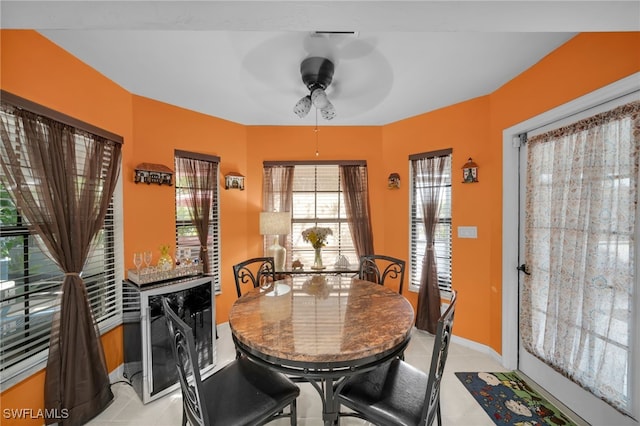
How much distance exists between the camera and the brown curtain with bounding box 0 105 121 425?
5.22 ft

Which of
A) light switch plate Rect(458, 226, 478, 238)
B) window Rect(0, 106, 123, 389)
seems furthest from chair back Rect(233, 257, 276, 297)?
light switch plate Rect(458, 226, 478, 238)

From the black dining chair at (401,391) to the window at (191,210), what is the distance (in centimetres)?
191

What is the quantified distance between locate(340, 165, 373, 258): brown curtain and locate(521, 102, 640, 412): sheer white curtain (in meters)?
1.71

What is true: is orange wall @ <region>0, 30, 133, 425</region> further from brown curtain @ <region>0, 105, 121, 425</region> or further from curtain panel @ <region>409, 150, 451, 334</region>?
curtain panel @ <region>409, 150, 451, 334</region>

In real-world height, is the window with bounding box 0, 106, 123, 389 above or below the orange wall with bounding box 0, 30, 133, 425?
below

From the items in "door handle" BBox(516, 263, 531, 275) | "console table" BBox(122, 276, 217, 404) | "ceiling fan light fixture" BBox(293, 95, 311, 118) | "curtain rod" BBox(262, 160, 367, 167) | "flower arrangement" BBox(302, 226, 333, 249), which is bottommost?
"console table" BBox(122, 276, 217, 404)

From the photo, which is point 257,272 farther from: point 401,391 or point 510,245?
point 510,245

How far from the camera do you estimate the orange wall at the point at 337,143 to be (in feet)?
Answer: 5.35

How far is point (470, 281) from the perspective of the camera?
8.86 feet

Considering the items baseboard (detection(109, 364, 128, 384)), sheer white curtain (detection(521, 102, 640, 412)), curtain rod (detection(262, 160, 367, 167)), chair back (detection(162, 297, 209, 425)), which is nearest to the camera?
chair back (detection(162, 297, 209, 425))

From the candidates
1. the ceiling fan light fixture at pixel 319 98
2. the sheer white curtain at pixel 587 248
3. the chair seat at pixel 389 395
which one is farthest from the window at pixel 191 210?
the sheer white curtain at pixel 587 248

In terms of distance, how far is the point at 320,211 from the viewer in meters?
3.46

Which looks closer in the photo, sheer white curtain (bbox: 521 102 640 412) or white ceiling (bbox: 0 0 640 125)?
white ceiling (bbox: 0 0 640 125)

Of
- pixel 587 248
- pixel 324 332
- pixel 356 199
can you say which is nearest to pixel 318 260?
pixel 356 199
